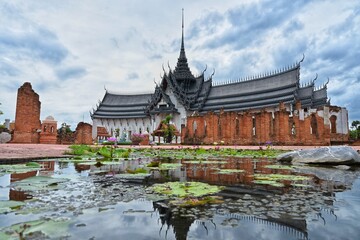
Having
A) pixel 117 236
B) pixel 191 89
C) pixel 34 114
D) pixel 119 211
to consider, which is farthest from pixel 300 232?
pixel 191 89

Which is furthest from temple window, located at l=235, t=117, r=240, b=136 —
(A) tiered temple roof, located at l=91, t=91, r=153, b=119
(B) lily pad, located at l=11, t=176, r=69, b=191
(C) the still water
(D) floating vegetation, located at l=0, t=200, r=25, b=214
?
(A) tiered temple roof, located at l=91, t=91, r=153, b=119

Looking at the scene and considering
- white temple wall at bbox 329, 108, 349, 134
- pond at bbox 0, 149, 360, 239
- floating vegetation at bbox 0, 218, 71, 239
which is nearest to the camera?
floating vegetation at bbox 0, 218, 71, 239

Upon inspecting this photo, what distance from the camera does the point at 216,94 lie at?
138 ft

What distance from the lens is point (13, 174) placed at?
3.87 metres

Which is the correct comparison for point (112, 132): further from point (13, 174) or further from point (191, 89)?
point (13, 174)

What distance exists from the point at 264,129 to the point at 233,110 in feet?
63.7

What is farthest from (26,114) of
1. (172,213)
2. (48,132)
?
(172,213)

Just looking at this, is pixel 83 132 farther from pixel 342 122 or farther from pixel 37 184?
pixel 342 122

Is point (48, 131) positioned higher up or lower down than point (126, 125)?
lower down

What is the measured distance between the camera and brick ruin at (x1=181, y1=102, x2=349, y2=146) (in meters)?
17.1

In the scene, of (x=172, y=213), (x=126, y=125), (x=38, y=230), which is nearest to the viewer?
(x=38, y=230)

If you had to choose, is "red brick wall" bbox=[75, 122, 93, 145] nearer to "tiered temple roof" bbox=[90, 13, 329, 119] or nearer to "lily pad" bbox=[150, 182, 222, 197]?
"lily pad" bbox=[150, 182, 222, 197]

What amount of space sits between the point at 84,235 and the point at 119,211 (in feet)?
1.69

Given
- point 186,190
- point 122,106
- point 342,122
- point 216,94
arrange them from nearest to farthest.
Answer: point 186,190 < point 342,122 < point 216,94 < point 122,106
